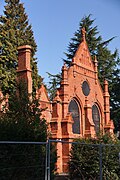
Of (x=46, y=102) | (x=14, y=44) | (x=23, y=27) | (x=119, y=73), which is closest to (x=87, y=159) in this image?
(x=46, y=102)

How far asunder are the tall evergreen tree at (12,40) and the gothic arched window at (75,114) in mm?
4383

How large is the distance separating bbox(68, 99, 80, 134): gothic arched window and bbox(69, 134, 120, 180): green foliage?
11.6 metres

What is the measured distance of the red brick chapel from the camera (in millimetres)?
24766

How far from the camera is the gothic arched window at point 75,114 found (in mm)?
27850

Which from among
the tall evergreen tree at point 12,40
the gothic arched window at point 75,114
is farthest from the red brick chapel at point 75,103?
the tall evergreen tree at point 12,40

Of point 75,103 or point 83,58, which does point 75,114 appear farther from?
point 83,58

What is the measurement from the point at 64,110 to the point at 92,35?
75.7ft

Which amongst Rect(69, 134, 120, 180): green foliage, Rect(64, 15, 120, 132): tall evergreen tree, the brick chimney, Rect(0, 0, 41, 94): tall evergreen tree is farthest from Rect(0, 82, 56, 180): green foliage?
Rect(64, 15, 120, 132): tall evergreen tree

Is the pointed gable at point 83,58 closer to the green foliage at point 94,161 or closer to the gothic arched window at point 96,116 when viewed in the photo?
the gothic arched window at point 96,116

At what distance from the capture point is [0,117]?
11.7m

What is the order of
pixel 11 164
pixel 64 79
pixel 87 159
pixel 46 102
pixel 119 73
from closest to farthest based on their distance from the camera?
pixel 11 164 → pixel 87 159 → pixel 46 102 → pixel 64 79 → pixel 119 73

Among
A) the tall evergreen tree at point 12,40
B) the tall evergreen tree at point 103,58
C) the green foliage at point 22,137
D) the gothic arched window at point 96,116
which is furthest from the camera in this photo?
the tall evergreen tree at point 103,58

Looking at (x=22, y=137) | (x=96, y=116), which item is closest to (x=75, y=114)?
(x=96, y=116)

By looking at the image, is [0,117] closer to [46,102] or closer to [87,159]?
[87,159]
